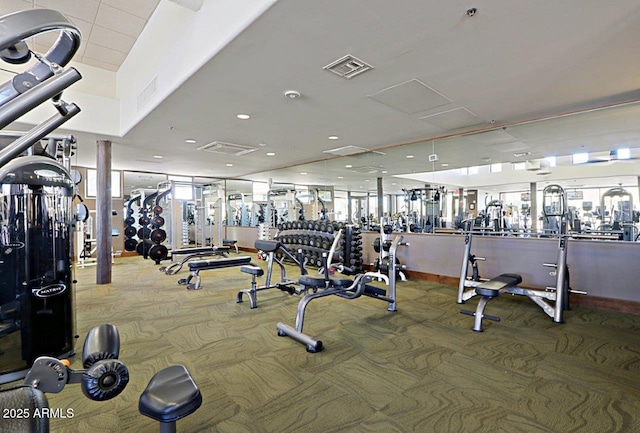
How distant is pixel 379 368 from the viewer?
8.12 ft

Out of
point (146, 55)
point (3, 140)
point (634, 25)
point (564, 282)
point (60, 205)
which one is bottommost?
point (564, 282)

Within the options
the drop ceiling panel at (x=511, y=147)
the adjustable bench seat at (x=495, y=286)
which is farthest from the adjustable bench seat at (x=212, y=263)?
the drop ceiling panel at (x=511, y=147)

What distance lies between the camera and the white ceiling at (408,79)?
2.33 m

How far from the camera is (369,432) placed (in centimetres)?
177

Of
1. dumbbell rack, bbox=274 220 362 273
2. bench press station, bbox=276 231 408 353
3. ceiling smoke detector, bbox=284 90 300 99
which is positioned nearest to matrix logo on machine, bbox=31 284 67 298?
bench press station, bbox=276 231 408 353

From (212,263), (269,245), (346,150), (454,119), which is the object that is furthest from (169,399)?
(346,150)

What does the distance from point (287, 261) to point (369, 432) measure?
6033mm

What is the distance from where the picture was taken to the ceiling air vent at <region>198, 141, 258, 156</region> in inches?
245

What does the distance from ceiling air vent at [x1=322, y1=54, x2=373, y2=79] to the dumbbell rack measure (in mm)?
2879

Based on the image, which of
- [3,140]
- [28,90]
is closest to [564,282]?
[28,90]

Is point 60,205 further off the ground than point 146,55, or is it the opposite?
point 146,55

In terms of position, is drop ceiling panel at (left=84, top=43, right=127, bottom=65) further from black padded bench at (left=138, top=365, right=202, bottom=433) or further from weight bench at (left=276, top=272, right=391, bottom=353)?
black padded bench at (left=138, top=365, right=202, bottom=433)

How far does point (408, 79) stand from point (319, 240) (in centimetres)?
320

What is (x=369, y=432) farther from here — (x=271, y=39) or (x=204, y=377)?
(x=271, y=39)
